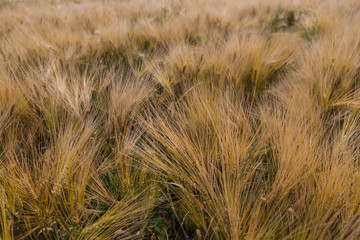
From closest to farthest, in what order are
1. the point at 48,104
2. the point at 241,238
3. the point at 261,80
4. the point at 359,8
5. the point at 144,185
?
the point at 241,238, the point at 144,185, the point at 48,104, the point at 261,80, the point at 359,8

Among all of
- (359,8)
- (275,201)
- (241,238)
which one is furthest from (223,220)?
(359,8)

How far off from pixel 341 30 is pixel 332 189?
209cm

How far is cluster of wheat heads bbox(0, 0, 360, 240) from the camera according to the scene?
2.05 feet

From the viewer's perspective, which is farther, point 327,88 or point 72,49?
point 72,49

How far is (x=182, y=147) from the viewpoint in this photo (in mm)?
761

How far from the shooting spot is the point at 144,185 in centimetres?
85

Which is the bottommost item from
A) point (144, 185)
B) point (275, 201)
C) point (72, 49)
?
point (144, 185)

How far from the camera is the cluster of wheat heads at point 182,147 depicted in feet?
2.05

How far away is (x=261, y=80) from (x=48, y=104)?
1.31 meters

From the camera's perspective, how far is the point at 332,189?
0.61 meters

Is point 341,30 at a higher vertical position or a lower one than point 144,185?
higher

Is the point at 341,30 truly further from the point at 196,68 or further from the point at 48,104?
the point at 48,104

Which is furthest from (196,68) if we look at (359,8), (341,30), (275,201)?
(359,8)

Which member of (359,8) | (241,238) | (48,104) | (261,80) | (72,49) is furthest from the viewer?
(359,8)
